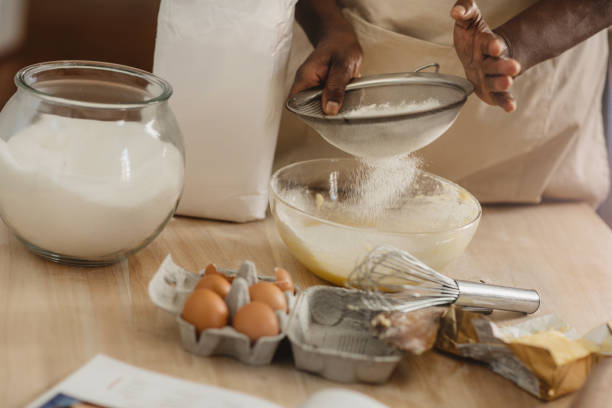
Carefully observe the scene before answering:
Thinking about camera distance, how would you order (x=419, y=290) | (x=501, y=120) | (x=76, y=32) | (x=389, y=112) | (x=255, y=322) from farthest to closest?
1. (x=76, y=32)
2. (x=501, y=120)
3. (x=389, y=112)
4. (x=419, y=290)
5. (x=255, y=322)

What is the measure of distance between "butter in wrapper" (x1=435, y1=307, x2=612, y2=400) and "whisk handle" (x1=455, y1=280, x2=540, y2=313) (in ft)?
0.14

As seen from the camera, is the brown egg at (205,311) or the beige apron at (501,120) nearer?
the brown egg at (205,311)

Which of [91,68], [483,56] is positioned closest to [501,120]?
[483,56]

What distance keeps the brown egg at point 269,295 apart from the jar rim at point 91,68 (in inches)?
8.8

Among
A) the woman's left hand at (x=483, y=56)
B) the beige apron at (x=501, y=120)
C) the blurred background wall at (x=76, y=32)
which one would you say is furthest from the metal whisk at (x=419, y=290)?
the blurred background wall at (x=76, y=32)

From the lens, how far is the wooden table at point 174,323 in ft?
2.10

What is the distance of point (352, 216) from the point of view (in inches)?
37.4

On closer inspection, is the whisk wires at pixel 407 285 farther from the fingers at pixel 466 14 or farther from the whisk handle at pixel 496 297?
the fingers at pixel 466 14

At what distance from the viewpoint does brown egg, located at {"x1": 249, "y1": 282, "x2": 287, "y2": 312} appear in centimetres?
68

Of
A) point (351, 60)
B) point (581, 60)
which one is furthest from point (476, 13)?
point (581, 60)

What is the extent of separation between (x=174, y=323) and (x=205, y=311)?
8 centimetres

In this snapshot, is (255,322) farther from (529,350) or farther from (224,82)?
(224,82)

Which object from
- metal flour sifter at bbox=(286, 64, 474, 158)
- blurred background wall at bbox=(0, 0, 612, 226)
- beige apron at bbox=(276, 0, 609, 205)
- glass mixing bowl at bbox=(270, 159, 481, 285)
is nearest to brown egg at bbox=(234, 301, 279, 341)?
glass mixing bowl at bbox=(270, 159, 481, 285)

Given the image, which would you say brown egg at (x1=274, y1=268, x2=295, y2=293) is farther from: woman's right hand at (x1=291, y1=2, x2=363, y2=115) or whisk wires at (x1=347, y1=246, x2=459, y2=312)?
woman's right hand at (x1=291, y1=2, x2=363, y2=115)
